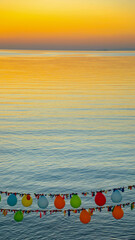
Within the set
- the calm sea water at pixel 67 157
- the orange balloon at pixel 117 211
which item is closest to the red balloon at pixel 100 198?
the orange balloon at pixel 117 211

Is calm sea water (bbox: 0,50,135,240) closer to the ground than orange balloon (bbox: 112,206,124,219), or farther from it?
farther from it

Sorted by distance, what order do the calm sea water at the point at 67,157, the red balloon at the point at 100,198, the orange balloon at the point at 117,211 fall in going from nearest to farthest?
the red balloon at the point at 100,198 < the orange balloon at the point at 117,211 < the calm sea water at the point at 67,157

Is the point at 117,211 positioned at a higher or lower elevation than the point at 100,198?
lower

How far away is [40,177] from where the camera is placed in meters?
25.1

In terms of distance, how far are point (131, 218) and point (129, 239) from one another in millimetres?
2080

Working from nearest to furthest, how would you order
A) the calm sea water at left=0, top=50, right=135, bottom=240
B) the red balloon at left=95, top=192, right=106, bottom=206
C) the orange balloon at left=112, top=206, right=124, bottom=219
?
1. the red balloon at left=95, top=192, right=106, bottom=206
2. the orange balloon at left=112, top=206, right=124, bottom=219
3. the calm sea water at left=0, top=50, right=135, bottom=240

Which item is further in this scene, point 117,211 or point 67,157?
point 67,157

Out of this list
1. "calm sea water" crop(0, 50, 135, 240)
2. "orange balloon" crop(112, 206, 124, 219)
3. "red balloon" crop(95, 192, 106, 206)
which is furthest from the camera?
"calm sea water" crop(0, 50, 135, 240)

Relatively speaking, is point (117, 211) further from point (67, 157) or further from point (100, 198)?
point (67, 157)

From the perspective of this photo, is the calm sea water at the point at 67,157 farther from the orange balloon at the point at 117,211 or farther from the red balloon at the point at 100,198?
the red balloon at the point at 100,198

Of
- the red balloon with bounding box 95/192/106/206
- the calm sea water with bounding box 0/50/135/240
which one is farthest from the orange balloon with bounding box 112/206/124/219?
the calm sea water with bounding box 0/50/135/240

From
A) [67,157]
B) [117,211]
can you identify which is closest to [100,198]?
[117,211]

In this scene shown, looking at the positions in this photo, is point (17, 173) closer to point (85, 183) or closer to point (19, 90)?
point (85, 183)

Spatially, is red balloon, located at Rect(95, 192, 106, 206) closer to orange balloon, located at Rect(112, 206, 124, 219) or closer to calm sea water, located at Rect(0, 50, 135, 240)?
orange balloon, located at Rect(112, 206, 124, 219)
